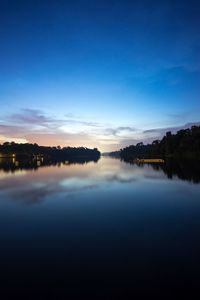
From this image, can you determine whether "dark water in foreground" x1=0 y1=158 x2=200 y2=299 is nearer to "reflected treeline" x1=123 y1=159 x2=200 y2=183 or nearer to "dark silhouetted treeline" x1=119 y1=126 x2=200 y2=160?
"reflected treeline" x1=123 y1=159 x2=200 y2=183

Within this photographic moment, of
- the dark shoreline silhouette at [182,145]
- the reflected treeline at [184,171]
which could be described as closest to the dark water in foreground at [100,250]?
the reflected treeline at [184,171]

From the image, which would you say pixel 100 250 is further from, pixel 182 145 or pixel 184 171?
pixel 182 145

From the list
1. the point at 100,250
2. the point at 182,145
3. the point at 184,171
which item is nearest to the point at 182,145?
the point at 182,145

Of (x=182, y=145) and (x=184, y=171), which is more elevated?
(x=182, y=145)

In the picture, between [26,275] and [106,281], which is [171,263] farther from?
[26,275]

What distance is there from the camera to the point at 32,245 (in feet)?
56.9

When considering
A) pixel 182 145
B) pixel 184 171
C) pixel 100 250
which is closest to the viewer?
pixel 100 250

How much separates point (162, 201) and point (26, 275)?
23146 millimetres

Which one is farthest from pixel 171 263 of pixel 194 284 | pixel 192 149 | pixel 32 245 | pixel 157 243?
pixel 192 149

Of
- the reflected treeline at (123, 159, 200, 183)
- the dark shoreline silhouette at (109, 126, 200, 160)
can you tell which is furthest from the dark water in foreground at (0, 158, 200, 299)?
the dark shoreline silhouette at (109, 126, 200, 160)

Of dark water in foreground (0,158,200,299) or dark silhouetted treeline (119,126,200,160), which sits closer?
dark water in foreground (0,158,200,299)

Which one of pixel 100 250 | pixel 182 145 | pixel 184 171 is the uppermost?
pixel 182 145

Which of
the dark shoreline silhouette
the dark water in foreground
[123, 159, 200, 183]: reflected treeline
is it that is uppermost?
the dark shoreline silhouette

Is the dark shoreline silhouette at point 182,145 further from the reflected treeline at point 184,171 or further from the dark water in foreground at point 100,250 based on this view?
the dark water in foreground at point 100,250
